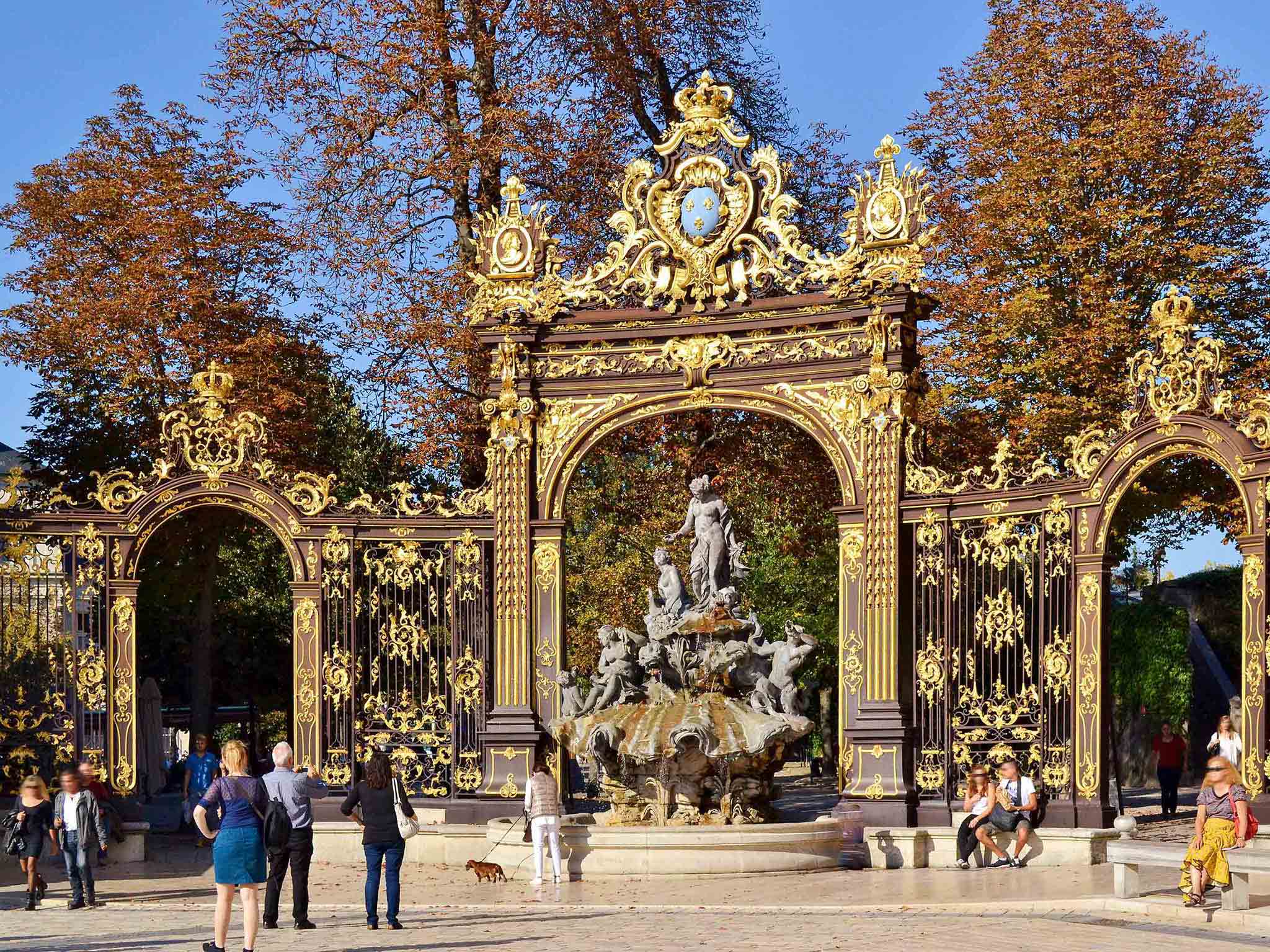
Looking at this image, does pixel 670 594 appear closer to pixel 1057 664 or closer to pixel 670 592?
pixel 670 592

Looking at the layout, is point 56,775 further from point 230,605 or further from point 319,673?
point 230,605

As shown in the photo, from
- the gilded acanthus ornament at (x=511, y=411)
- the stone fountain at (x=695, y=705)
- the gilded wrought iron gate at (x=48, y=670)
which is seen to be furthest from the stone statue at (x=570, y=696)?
the gilded wrought iron gate at (x=48, y=670)

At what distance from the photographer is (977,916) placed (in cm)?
1467

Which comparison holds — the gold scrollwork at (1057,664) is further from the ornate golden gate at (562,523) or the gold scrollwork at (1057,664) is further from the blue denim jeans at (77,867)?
the blue denim jeans at (77,867)

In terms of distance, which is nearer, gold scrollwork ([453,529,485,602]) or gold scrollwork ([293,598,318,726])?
gold scrollwork ([293,598,318,726])

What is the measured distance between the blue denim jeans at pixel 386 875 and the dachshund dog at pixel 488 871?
3871 mm

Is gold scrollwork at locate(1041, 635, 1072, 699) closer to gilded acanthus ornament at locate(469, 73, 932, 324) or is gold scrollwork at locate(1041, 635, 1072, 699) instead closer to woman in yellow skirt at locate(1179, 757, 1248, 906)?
gilded acanthus ornament at locate(469, 73, 932, 324)

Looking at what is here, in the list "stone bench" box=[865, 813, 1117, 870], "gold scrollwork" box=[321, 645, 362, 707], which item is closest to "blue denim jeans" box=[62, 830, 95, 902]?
"gold scrollwork" box=[321, 645, 362, 707]

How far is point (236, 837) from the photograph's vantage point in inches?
493

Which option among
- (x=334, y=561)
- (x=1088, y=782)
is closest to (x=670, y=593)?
(x=334, y=561)

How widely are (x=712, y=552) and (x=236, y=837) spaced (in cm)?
865

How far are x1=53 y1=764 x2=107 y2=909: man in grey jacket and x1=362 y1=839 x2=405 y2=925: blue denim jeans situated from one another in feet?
11.4

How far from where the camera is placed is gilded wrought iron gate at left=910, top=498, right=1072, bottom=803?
19062 millimetres

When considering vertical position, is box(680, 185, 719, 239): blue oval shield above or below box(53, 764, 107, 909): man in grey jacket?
above
